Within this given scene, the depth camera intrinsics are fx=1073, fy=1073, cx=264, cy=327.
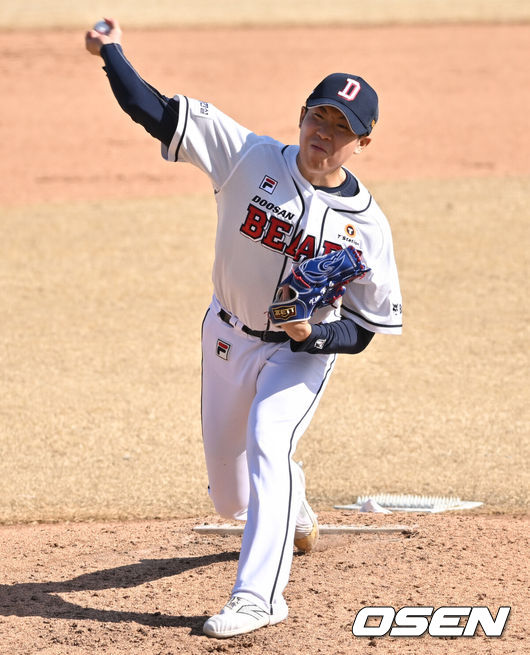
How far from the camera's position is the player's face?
4.10 meters

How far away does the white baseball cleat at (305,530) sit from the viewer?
4645 mm

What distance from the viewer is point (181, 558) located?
484 centimetres

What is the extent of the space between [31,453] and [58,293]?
120 inches

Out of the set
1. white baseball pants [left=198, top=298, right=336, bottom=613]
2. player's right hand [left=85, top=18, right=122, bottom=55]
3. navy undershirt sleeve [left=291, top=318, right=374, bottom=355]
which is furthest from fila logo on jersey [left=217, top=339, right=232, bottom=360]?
player's right hand [left=85, top=18, right=122, bottom=55]

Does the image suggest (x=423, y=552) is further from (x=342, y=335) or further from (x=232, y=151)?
(x=232, y=151)

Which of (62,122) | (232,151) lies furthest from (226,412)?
(62,122)

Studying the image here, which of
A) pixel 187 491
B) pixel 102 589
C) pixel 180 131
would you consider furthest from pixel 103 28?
pixel 187 491

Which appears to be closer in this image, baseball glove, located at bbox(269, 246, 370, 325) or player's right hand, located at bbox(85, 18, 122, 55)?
baseball glove, located at bbox(269, 246, 370, 325)

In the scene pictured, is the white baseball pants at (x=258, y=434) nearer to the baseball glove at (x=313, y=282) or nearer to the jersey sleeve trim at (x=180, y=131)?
the baseball glove at (x=313, y=282)

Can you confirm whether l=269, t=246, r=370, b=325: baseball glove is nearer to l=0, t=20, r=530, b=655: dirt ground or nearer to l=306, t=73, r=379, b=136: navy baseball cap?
l=306, t=73, r=379, b=136: navy baseball cap

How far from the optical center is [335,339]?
4.16 metres

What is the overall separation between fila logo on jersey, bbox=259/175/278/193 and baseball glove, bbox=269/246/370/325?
1.11 ft

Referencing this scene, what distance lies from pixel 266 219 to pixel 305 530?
4.67 feet

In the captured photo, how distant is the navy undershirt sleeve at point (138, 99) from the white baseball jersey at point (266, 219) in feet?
0.14
